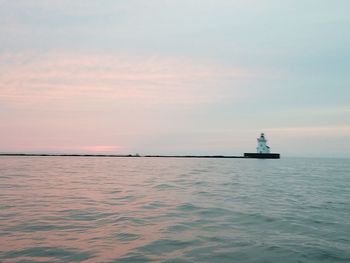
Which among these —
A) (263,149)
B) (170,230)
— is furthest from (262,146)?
(170,230)

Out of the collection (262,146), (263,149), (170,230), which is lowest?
(170,230)

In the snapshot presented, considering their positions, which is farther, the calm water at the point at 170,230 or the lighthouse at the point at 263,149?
the lighthouse at the point at 263,149

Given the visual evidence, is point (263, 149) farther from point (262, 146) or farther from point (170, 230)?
point (170, 230)

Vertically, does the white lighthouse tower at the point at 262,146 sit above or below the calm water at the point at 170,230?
above

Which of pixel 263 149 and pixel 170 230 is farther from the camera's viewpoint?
pixel 263 149

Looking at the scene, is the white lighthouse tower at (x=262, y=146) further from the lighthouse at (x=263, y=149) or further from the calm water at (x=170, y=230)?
the calm water at (x=170, y=230)

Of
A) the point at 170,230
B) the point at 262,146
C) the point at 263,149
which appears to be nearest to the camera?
the point at 170,230

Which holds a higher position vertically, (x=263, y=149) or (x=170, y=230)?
(x=263, y=149)

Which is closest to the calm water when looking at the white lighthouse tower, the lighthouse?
the white lighthouse tower

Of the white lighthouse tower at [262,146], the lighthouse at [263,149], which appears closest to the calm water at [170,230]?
the white lighthouse tower at [262,146]

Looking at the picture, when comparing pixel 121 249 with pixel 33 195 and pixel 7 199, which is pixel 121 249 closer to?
pixel 7 199

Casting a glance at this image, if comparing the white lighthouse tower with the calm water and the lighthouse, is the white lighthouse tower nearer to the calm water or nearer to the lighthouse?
the lighthouse

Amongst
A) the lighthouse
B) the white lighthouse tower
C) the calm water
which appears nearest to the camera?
the calm water

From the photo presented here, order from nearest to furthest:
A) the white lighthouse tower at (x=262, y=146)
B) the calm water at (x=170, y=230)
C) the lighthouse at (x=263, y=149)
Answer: the calm water at (x=170, y=230)
the white lighthouse tower at (x=262, y=146)
the lighthouse at (x=263, y=149)
